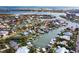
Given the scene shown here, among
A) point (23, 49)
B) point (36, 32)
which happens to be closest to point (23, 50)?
point (23, 49)

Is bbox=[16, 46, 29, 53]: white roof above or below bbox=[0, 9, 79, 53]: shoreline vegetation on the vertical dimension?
below

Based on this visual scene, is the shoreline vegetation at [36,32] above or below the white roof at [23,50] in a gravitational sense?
above

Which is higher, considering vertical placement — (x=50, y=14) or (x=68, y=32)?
(x=50, y=14)

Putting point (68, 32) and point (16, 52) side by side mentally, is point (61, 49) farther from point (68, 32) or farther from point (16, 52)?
point (16, 52)

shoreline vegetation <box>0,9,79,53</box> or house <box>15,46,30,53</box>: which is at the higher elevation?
shoreline vegetation <box>0,9,79,53</box>

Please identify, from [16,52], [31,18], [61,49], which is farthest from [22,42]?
[61,49]

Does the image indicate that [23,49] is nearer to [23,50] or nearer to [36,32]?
[23,50]

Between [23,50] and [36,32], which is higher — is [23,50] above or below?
below

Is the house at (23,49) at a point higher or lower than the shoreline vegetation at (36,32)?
lower
